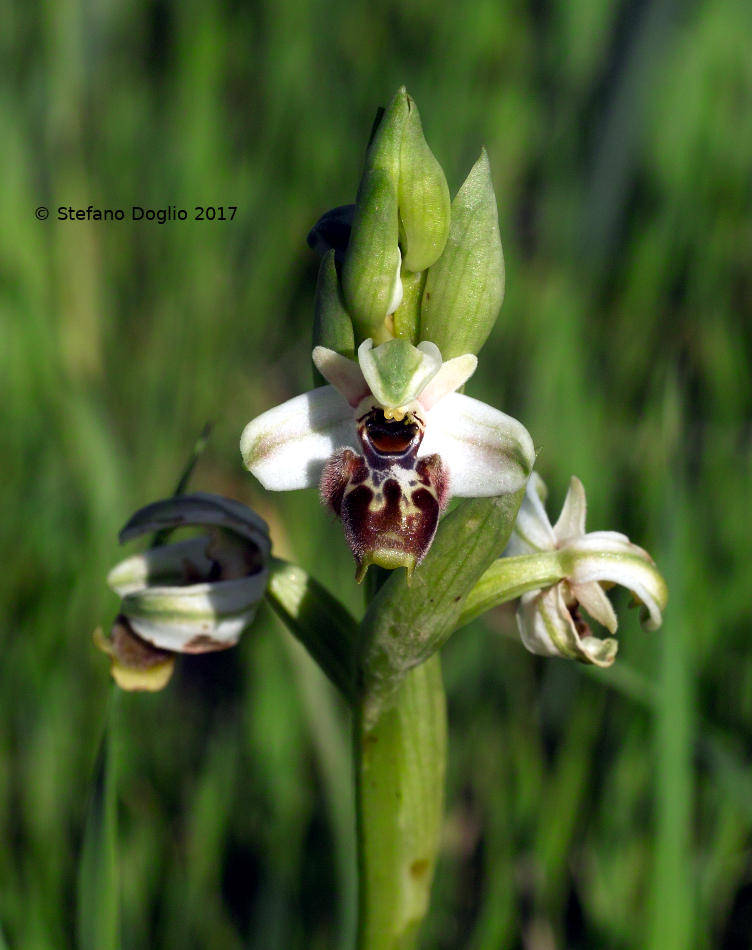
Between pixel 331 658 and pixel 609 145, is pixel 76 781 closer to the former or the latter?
pixel 331 658

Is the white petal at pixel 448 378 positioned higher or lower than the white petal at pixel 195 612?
higher

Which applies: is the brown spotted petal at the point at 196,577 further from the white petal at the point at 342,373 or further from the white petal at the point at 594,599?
the white petal at the point at 594,599

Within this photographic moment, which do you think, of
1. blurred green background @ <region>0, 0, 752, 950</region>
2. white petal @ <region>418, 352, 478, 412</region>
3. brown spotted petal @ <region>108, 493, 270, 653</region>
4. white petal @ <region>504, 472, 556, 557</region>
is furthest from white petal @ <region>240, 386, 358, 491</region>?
blurred green background @ <region>0, 0, 752, 950</region>

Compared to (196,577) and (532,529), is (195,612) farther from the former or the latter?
(532,529)

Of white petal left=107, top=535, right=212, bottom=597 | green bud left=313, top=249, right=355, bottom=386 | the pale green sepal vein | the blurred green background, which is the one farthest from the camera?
the blurred green background

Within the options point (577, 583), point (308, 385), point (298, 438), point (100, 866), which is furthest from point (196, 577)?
point (308, 385)

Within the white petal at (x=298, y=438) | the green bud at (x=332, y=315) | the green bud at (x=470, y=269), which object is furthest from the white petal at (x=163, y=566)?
the green bud at (x=470, y=269)

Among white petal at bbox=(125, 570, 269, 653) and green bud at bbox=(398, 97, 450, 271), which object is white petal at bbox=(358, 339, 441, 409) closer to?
green bud at bbox=(398, 97, 450, 271)
